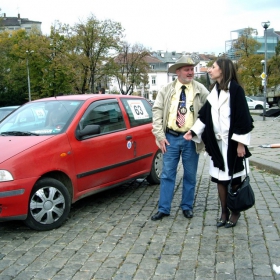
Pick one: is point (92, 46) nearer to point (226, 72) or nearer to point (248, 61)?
point (248, 61)

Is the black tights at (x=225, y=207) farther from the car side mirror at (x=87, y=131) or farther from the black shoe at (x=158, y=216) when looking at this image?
the car side mirror at (x=87, y=131)

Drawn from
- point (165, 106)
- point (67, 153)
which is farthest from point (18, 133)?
point (165, 106)

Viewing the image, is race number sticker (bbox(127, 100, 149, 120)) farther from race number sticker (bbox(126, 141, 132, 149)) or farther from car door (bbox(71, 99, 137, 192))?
race number sticker (bbox(126, 141, 132, 149))

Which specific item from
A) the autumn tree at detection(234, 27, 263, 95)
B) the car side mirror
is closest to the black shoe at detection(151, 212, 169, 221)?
the car side mirror

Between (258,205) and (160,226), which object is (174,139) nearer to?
(160,226)

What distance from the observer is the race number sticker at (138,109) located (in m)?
6.59

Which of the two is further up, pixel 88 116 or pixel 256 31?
pixel 256 31

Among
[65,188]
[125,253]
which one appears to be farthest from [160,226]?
[65,188]

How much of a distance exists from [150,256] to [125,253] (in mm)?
257

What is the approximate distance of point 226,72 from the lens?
14.5 feet

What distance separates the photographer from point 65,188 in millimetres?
4812

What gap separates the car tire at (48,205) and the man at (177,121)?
111 cm

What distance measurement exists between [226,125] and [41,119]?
250 centimetres

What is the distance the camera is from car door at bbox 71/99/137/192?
5.20 metres
